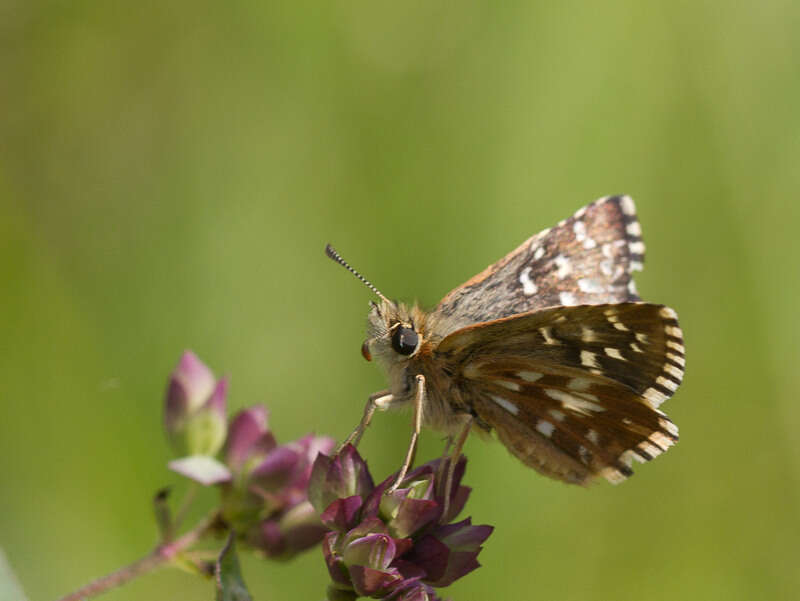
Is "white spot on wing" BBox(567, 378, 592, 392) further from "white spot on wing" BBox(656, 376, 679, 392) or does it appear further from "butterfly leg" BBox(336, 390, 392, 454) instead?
"butterfly leg" BBox(336, 390, 392, 454)

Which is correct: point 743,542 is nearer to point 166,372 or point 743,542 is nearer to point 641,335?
point 641,335

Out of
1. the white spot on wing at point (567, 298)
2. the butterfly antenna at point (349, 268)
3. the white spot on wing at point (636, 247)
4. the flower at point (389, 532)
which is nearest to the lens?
the flower at point (389, 532)

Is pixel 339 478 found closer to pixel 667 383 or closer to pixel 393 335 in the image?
pixel 393 335

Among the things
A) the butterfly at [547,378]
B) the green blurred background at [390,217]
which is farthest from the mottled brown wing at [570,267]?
the green blurred background at [390,217]

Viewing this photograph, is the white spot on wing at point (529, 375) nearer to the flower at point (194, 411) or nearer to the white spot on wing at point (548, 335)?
the white spot on wing at point (548, 335)

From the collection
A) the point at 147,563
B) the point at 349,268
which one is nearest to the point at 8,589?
the point at 147,563

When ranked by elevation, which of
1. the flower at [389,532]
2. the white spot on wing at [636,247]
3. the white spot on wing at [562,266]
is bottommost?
the flower at [389,532]

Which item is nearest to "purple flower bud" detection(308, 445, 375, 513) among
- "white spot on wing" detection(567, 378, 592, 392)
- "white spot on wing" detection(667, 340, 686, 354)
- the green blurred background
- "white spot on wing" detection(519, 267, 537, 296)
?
"white spot on wing" detection(567, 378, 592, 392)

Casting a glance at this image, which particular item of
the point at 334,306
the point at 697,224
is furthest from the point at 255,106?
the point at 697,224
